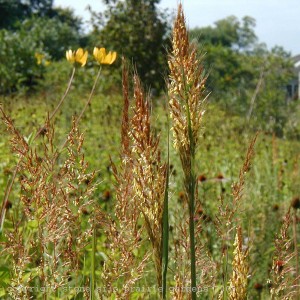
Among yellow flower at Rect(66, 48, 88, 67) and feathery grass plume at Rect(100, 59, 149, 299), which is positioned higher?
yellow flower at Rect(66, 48, 88, 67)

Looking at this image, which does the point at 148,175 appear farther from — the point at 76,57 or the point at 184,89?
the point at 76,57

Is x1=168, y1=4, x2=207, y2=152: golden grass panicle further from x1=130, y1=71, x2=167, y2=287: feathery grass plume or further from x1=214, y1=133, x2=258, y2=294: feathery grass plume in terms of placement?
x1=214, y1=133, x2=258, y2=294: feathery grass plume

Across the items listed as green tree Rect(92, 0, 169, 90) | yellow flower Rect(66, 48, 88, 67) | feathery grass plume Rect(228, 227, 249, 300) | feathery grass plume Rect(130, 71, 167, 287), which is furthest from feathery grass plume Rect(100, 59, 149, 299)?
green tree Rect(92, 0, 169, 90)

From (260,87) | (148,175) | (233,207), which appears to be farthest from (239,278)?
(260,87)

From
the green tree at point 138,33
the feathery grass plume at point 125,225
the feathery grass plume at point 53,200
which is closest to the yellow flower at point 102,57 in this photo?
the feathery grass plume at point 53,200

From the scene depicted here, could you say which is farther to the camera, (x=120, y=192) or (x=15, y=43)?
(x=15, y=43)

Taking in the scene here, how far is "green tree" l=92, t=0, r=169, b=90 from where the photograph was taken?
50.0ft

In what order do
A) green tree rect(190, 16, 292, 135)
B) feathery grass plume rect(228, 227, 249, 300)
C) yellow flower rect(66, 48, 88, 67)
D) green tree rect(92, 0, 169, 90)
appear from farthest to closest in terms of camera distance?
1. green tree rect(92, 0, 169, 90)
2. green tree rect(190, 16, 292, 135)
3. yellow flower rect(66, 48, 88, 67)
4. feathery grass plume rect(228, 227, 249, 300)

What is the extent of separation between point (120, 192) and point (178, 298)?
20 centimetres

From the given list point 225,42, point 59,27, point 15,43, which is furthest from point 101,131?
point 225,42

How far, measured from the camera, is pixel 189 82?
1056 mm

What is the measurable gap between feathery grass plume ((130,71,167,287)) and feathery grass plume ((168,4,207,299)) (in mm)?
39

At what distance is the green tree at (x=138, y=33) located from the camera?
15.2 meters

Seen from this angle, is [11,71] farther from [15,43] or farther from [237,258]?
[237,258]
